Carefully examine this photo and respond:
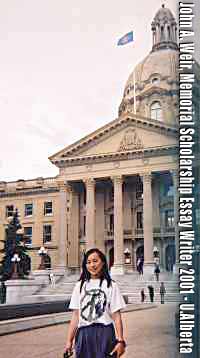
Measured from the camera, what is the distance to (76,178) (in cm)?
1919

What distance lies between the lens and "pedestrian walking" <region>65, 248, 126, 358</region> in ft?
11.6

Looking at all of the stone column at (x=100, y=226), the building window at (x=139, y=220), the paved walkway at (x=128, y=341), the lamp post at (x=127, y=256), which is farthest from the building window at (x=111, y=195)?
the paved walkway at (x=128, y=341)

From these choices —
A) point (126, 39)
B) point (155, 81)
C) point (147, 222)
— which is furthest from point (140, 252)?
point (126, 39)

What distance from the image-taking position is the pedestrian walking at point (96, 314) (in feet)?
11.6

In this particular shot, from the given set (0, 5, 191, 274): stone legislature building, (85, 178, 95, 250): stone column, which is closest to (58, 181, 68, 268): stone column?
(0, 5, 191, 274): stone legislature building

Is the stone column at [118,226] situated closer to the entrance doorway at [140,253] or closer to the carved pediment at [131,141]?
the entrance doorway at [140,253]

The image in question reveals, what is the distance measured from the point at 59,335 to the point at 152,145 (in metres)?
11.0

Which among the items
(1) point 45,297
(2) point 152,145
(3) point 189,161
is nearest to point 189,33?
(3) point 189,161

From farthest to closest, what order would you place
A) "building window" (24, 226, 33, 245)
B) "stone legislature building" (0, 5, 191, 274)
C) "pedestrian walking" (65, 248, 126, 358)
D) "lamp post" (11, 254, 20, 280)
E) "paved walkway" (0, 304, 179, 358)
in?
"stone legislature building" (0, 5, 191, 274)
"building window" (24, 226, 33, 245)
"lamp post" (11, 254, 20, 280)
"paved walkway" (0, 304, 179, 358)
"pedestrian walking" (65, 248, 126, 358)

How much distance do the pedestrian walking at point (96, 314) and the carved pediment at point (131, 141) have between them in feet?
46.0

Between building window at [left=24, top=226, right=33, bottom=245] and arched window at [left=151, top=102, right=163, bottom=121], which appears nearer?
building window at [left=24, top=226, right=33, bottom=245]

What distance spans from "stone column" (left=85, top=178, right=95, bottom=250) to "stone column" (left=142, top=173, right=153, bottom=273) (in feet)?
6.61

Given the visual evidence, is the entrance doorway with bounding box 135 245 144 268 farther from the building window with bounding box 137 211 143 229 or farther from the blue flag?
the blue flag

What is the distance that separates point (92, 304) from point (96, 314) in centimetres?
7
